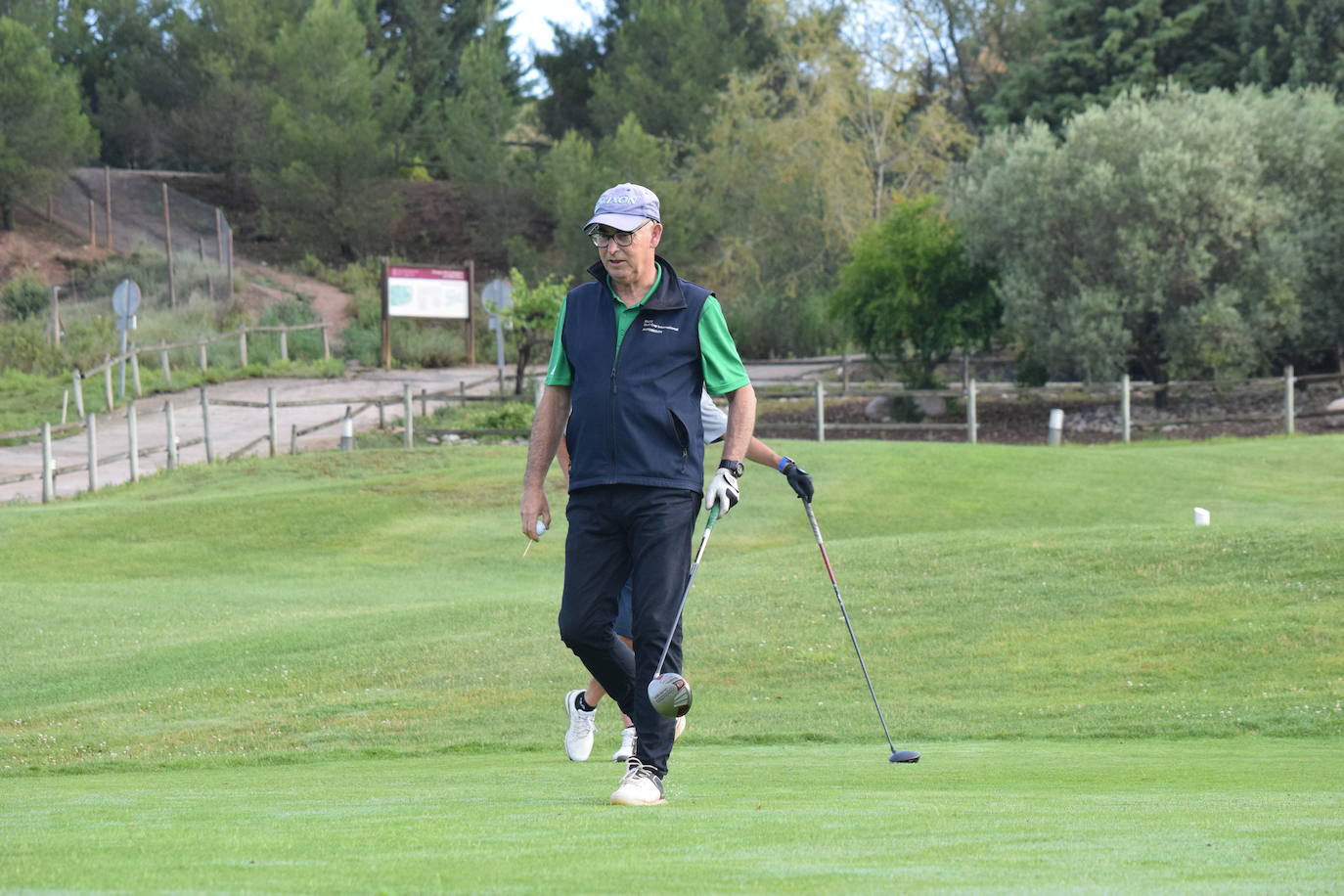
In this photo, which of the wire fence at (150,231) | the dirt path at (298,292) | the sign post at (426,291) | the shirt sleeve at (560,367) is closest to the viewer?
the shirt sleeve at (560,367)

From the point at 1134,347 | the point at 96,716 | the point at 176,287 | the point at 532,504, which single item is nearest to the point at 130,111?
the point at 176,287

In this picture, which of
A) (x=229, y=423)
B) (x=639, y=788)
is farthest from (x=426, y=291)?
(x=639, y=788)

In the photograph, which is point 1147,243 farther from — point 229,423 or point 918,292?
point 229,423

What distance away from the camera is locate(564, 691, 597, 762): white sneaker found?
859 centimetres

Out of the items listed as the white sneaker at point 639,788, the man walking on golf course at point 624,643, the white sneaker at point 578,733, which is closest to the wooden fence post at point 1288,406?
the man walking on golf course at point 624,643

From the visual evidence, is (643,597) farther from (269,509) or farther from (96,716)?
(269,509)

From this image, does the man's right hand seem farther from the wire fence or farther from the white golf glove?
the wire fence

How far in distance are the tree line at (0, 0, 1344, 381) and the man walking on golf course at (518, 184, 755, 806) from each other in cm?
3444

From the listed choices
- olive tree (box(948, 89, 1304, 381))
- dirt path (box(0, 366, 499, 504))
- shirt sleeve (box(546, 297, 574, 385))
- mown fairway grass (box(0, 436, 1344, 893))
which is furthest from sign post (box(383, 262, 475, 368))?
shirt sleeve (box(546, 297, 574, 385))

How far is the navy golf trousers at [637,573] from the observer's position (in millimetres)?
6742

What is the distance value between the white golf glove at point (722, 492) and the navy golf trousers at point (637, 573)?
0.23 ft

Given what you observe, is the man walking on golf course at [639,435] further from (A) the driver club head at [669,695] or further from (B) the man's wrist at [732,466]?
(A) the driver club head at [669,695]

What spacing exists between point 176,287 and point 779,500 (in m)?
34.4

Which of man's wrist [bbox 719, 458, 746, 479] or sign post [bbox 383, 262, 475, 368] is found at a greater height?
sign post [bbox 383, 262, 475, 368]
